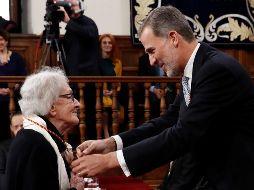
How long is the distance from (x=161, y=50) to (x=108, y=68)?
3.72 m

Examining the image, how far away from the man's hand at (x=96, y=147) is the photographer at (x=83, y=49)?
264 centimetres

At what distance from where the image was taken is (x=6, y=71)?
5418mm

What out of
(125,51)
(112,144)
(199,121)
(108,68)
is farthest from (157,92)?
(199,121)

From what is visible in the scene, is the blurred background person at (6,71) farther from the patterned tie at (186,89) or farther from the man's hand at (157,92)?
the patterned tie at (186,89)

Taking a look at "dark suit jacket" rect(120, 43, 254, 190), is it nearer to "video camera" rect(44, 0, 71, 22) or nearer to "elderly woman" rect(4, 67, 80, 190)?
Result: "elderly woman" rect(4, 67, 80, 190)

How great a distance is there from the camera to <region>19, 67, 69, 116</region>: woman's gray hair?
2.72 metres

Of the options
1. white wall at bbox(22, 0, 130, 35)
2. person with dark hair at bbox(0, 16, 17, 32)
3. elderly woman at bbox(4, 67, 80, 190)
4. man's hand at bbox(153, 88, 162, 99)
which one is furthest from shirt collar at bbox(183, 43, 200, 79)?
white wall at bbox(22, 0, 130, 35)

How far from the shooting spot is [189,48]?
2166 mm

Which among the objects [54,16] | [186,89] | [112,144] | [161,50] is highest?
[54,16]

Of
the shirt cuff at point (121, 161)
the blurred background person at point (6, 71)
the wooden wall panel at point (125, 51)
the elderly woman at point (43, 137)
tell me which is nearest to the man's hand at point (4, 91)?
the blurred background person at point (6, 71)

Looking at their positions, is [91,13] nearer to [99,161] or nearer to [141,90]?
[141,90]

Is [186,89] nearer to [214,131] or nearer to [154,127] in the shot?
[214,131]

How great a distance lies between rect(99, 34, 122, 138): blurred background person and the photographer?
12cm

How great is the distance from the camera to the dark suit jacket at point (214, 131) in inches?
80.1
